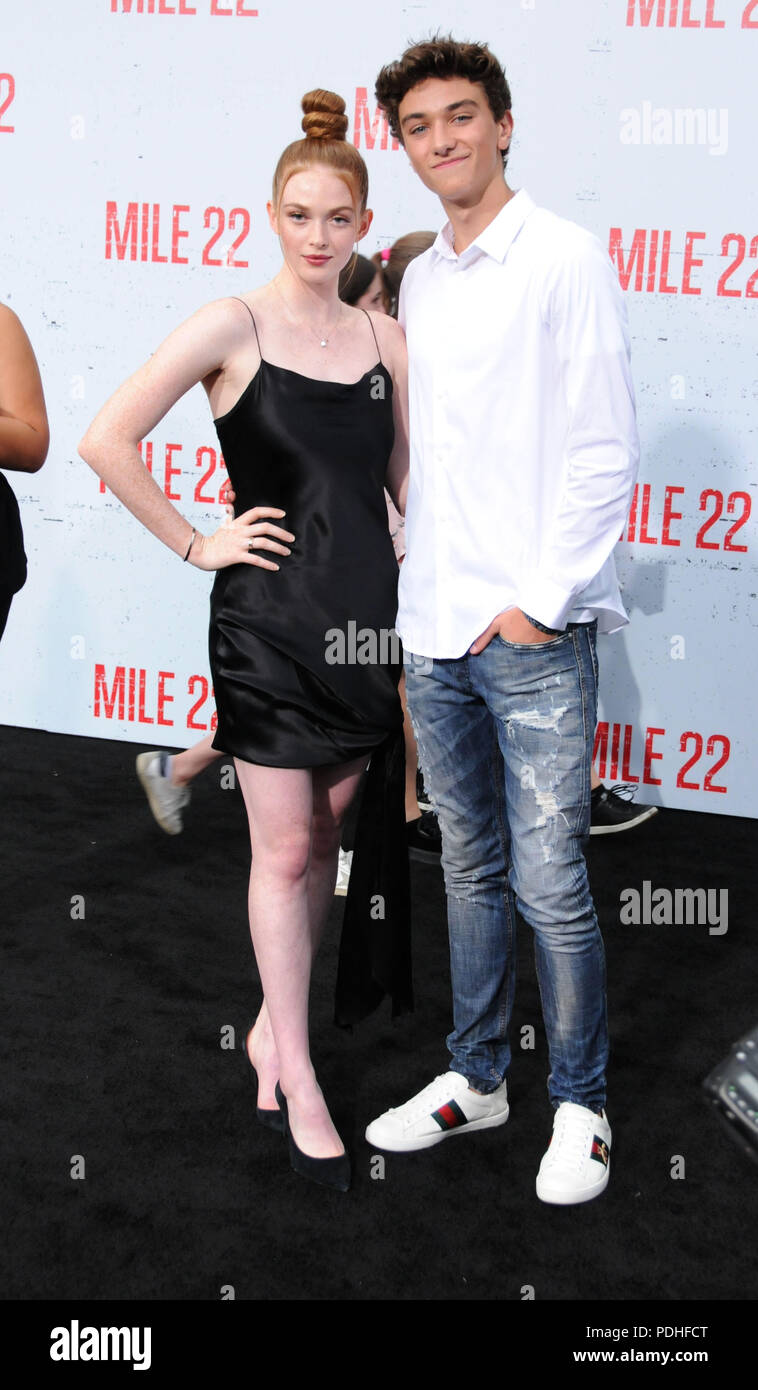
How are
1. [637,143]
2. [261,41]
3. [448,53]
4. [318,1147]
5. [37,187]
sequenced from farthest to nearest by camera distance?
1. [37,187]
2. [261,41]
3. [637,143]
4. [318,1147]
5. [448,53]

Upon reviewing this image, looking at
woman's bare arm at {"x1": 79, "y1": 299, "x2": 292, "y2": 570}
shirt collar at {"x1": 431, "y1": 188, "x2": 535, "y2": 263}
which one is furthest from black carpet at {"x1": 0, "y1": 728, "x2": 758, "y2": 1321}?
shirt collar at {"x1": 431, "y1": 188, "x2": 535, "y2": 263}

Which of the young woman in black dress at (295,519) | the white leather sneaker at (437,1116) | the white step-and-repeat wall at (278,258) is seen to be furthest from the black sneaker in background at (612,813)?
the young woman in black dress at (295,519)

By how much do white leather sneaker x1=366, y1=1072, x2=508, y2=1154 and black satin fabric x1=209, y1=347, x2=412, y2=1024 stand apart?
26.2 inches

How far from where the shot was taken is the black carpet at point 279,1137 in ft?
6.87

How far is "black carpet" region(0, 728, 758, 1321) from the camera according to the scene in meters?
2.09

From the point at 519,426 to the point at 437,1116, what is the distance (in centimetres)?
122

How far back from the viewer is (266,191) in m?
4.35

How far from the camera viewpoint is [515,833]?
2.21 meters

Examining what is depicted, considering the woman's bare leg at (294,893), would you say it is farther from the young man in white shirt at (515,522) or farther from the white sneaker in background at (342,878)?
the white sneaker in background at (342,878)

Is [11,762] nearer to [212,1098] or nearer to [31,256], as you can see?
[31,256]

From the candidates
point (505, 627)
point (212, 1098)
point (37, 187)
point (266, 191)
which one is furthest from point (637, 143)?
point (212, 1098)

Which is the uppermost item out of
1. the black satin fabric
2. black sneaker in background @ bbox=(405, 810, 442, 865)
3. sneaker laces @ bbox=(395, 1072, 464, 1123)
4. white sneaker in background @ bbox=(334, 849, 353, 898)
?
the black satin fabric

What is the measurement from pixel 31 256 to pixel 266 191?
0.90m

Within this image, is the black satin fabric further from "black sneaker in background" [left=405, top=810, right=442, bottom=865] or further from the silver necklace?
"black sneaker in background" [left=405, top=810, right=442, bottom=865]
